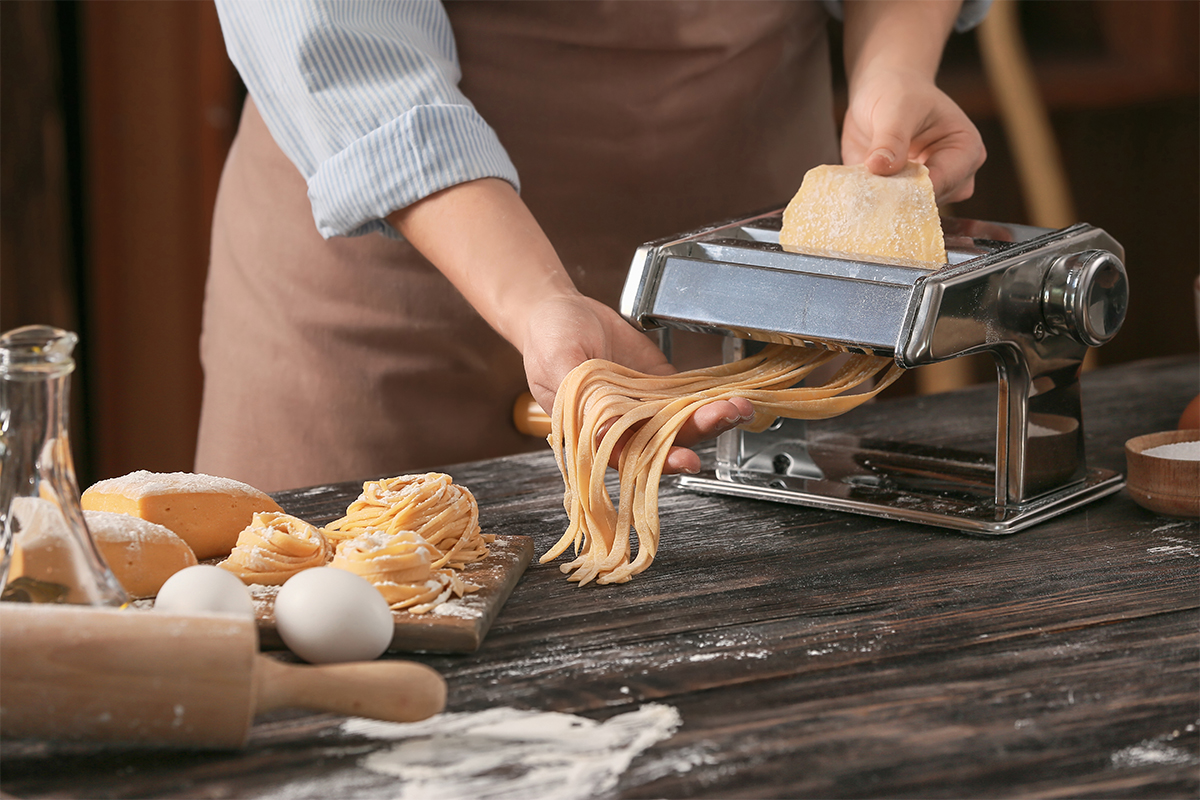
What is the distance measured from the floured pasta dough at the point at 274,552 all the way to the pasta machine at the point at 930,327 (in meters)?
0.38

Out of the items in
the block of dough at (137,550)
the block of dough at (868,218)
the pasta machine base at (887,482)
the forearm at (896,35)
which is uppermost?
the forearm at (896,35)

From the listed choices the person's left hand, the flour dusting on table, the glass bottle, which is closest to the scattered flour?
the flour dusting on table

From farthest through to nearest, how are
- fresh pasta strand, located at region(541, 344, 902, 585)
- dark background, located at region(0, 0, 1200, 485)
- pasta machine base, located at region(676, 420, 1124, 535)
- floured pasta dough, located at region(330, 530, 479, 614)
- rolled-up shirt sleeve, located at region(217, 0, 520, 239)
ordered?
dark background, located at region(0, 0, 1200, 485)
rolled-up shirt sleeve, located at region(217, 0, 520, 239)
pasta machine base, located at region(676, 420, 1124, 535)
fresh pasta strand, located at region(541, 344, 902, 585)
floured pasta dough, located at region(330, 530, 479, 614)

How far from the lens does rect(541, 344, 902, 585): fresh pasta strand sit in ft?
3.40

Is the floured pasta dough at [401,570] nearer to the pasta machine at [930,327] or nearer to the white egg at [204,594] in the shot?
the white egg at [204,594]

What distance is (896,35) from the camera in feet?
5.12

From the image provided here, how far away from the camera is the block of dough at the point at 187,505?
1.00 meters

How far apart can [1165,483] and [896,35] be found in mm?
675

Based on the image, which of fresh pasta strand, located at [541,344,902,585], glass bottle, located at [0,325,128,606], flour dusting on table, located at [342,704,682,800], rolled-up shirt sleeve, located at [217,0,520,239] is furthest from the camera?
rolled-up shirt sleeve, located at [217,0,520,239]

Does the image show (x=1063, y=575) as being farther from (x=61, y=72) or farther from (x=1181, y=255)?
(x=1181, y=255)

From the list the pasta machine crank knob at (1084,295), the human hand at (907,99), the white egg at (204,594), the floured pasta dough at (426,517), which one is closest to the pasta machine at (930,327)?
the pasta machine crank knob at (1084,295)

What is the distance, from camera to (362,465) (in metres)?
1.65

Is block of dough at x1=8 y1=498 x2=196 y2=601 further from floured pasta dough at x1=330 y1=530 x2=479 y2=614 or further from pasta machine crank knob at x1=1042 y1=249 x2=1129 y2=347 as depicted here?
pasta machine crank knob at x1=1042 y1=249 x2=1129 y2=347

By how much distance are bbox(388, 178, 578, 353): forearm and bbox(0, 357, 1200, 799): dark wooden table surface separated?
19cm
